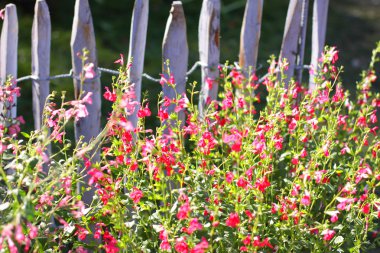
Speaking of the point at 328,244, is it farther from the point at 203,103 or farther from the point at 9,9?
the point at 9,9

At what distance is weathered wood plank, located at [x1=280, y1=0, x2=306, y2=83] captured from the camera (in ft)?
10.6

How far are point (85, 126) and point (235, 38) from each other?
3.41 metres

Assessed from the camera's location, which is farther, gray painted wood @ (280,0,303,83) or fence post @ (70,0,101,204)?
gray painted wood @ (280,0,303,83)

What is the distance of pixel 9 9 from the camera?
2777mm

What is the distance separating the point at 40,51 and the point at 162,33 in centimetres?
331

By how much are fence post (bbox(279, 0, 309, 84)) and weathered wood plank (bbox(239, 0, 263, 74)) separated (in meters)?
0.15

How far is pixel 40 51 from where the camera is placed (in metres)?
2.85

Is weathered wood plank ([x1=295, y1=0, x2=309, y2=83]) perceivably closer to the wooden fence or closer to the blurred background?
the wooden fence

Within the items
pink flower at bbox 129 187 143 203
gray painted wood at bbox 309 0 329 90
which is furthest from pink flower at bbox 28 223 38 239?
gray painted wood at bbox 309 0 329 90

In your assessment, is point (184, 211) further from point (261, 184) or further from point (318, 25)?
point (318, 25)

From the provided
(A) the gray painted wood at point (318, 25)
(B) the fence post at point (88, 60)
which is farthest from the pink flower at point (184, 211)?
(A) the gray painted wood at point (318, 25)

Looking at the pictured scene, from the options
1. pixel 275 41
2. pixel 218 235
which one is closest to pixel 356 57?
pixel 275 41

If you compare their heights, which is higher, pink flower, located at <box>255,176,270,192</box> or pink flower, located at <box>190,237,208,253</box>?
pink flower, located at <box>255,176,270,192</box>

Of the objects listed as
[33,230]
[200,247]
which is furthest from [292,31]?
[33,230]
